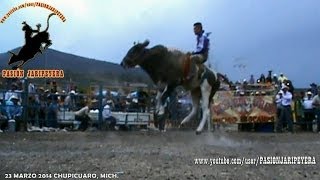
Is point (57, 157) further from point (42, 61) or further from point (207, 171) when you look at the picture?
point (42, 61)

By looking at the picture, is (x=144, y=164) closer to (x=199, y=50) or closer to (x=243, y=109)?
(x=199, y=50)

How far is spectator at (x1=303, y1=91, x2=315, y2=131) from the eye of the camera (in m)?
22.9

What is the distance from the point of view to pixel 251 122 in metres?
23.0

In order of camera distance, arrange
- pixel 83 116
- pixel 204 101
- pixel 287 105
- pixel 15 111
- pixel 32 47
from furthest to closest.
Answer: pixel 287 105 → pixel 83 116 → pixel 15 111 → pixel 32 47 → pixel 204 101

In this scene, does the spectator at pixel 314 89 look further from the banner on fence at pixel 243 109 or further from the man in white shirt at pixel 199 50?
the man in white shirt at pixel 199 50

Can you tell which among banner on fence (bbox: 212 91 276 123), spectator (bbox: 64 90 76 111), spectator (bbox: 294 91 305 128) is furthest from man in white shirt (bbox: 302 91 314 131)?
spectator (bbox: 64 90 76 111)

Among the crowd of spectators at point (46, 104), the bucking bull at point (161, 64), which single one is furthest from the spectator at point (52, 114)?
the bucking bull at point (161, 64)

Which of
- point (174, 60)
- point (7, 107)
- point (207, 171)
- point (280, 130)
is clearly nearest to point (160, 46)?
point (174, 60)

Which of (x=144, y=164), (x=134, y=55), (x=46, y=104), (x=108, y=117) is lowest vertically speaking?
(x=144, y=164)

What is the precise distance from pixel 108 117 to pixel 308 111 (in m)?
8.18

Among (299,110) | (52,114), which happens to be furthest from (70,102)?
(299,110)

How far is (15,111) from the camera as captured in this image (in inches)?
695

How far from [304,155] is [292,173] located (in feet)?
7.37

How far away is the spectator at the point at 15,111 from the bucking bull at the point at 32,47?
6.07 feet
